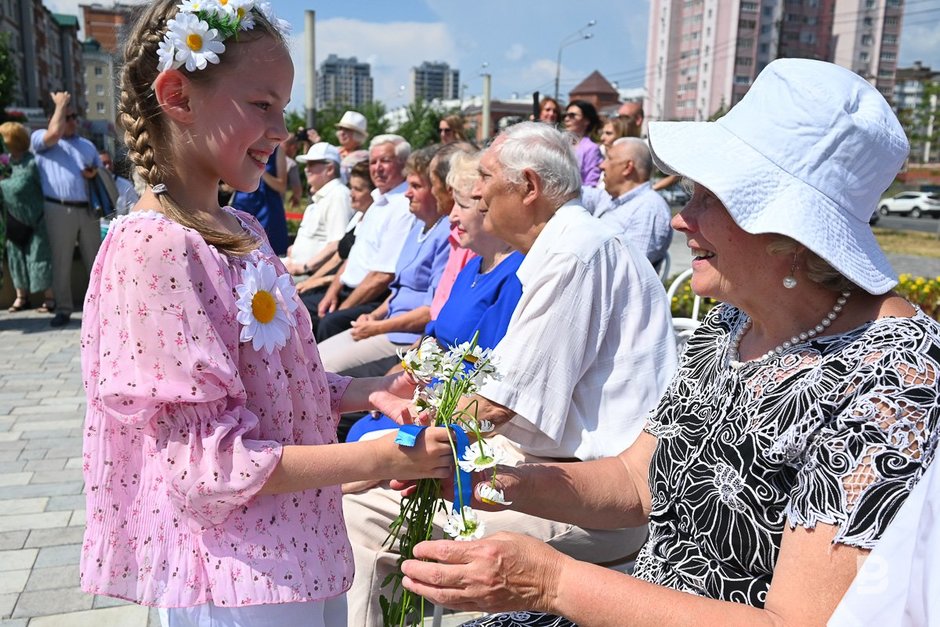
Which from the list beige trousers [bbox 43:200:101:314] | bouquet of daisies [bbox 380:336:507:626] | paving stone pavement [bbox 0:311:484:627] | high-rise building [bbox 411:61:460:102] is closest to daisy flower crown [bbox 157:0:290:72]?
bouquet of daisies [bbox 380:336:507:626]

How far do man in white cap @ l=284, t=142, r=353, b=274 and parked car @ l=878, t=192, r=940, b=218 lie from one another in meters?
38.9

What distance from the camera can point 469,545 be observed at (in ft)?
5.01

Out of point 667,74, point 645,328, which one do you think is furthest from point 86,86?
point 645,328

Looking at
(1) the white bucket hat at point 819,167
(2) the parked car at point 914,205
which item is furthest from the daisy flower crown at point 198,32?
(2) the parked car at point 914,205

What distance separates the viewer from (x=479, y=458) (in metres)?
1.53

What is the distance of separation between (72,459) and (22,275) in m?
5.24

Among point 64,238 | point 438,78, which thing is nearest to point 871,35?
point 438,78

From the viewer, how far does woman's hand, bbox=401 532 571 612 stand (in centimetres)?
151

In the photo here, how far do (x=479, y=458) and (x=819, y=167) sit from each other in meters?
0.88

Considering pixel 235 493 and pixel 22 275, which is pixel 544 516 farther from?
pixel 22 275

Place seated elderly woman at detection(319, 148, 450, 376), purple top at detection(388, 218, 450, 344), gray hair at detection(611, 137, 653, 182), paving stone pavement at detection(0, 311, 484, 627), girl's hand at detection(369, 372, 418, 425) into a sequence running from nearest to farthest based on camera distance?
girl's hand at detection(369, 372, 418, 425), paving stone pavement at detection(0, 311, 484, 627), seated elderly woman at detection(319, 148, 450, 376), purple top at detection(388, 218, 450, 344), gray hair at detection(611, 137, 653, 182)

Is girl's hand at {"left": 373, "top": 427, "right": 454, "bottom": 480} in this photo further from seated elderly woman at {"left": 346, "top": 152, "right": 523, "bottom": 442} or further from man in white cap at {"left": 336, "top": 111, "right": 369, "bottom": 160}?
man in white cap at {"left": 336, "top": 111, "right": 369, "bottom": 160}

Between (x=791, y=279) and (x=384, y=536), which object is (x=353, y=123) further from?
(x=791, y=279)

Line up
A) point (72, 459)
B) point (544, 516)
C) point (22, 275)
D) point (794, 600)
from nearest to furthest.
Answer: point (794, 600)
point (544, 516)
point (72, 459)
point (22, 275)
